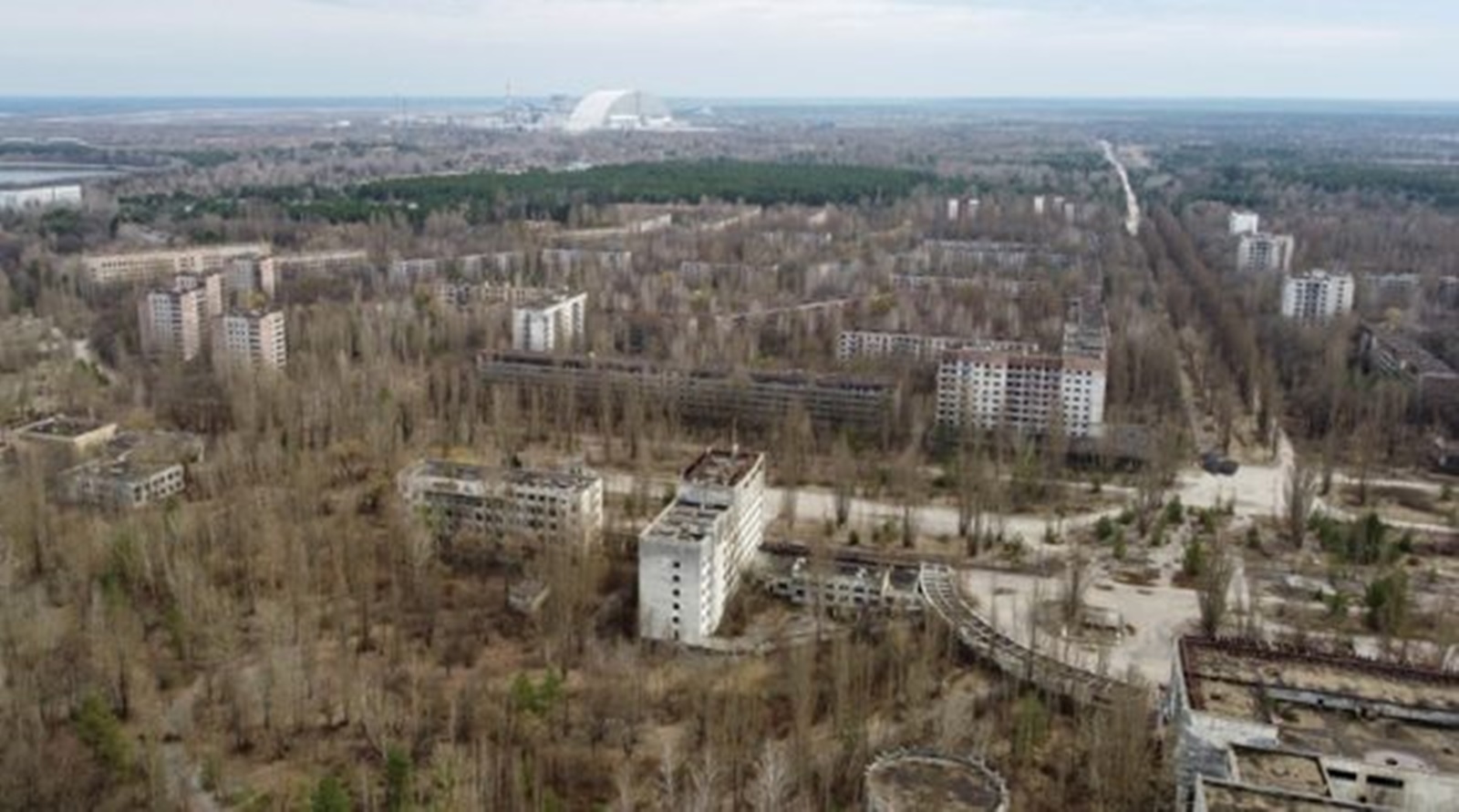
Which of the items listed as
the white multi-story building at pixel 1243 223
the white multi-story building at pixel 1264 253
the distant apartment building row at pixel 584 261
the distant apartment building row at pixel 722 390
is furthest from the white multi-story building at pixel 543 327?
the white multi-story building at pixel 1243 223

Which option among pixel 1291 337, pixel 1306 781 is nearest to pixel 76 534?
pixel 1306 781

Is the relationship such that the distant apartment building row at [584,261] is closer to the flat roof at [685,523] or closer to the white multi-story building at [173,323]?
the white multi-story building at [173,323]

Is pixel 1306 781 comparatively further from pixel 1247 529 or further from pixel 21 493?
pixel 21 493

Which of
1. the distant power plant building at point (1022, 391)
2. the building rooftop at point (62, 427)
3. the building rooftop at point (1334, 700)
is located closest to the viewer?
the building rooftop at point (1334, 700)

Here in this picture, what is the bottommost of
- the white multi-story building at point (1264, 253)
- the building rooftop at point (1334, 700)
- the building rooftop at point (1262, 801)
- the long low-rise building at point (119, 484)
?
the long low-rise building at point (119, 484)

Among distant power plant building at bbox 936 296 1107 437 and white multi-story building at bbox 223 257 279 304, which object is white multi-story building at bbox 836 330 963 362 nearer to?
distant power plant building at bbox 936 296 1107 437

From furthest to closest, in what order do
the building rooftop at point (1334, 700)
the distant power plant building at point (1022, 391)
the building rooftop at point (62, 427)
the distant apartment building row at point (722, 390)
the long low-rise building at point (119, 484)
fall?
the distant apartment building row at point (722, 390) → the distant power plant building at point (1022, 391) → the building rooftop at point (62, 427) → the long low-rise building at point (119, 484) → the building rooftop at point (1334, 700)

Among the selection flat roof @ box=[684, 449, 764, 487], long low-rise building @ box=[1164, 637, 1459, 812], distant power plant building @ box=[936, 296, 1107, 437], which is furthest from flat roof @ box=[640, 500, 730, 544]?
distant power plant building @ box=[936, 296, 1107, 437]
